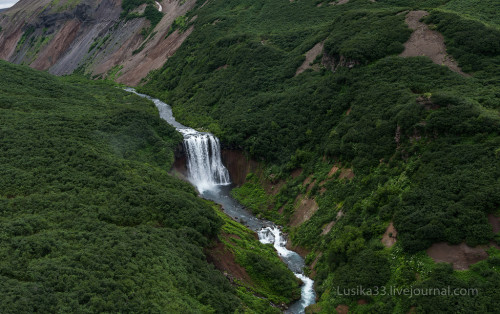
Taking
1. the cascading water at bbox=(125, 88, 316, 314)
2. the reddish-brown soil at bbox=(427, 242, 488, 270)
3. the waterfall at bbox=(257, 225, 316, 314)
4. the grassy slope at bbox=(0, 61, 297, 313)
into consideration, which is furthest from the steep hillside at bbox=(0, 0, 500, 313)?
the grassy slope at bbox=(0, 61, 297, 313)

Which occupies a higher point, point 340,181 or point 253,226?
point 340,181

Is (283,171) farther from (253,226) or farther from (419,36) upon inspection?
(419,36)

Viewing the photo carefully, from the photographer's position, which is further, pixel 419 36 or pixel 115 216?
pixel 419 36

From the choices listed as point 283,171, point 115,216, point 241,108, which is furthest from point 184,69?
point 115,216

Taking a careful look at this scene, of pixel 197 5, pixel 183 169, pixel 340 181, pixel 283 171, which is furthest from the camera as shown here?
pixel 197 5

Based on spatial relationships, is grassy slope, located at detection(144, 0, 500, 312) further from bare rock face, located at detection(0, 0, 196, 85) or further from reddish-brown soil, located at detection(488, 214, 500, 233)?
bare rock face, located at detection(0, 0, 196, 85)

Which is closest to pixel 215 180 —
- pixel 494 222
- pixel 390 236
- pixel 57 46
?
pixel 390 236
